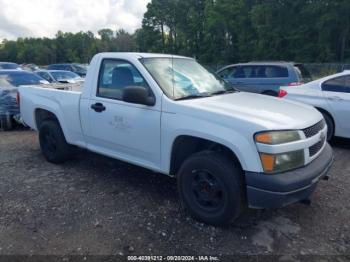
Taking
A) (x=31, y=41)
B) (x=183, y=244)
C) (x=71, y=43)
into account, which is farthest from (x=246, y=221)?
(x=31, y=41)

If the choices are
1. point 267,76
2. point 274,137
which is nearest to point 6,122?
point 274,137

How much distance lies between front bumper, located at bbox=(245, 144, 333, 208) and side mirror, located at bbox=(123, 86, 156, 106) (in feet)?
4.59

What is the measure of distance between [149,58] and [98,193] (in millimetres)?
1904

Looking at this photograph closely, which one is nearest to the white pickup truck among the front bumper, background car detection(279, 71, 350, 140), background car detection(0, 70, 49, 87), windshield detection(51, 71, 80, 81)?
the front bumper

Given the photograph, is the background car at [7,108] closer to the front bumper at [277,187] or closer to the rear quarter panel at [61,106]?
the rear quarter panel at [61,106]

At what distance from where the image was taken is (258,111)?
3.51 metres

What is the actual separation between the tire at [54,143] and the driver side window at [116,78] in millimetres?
1308

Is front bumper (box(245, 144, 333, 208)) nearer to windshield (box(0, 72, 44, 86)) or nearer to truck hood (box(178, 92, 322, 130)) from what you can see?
truck hood (box(178, 92, 322, 130))

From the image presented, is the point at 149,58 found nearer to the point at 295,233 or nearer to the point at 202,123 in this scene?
the point at 202,123

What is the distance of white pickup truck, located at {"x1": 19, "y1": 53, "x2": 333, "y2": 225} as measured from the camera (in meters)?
3.13

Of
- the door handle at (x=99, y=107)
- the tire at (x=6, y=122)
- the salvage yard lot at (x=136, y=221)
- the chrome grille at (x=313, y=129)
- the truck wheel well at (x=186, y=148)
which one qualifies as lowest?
the salvage yard lot at (x=136, y=221)

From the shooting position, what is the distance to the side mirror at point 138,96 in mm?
3732

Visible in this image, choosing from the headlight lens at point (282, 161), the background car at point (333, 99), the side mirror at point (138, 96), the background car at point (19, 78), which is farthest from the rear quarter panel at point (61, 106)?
the background car at point (333, 99)

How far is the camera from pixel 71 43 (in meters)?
88.8
